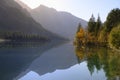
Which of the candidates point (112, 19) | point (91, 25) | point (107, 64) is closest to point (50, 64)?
point (107, 64)

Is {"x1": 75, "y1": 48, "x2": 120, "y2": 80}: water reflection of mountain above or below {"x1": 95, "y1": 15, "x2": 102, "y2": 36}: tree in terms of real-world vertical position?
below

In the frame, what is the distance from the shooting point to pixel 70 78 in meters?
40.3

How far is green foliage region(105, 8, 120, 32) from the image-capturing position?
117188mm

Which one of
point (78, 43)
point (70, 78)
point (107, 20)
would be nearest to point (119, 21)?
point (107, 20)

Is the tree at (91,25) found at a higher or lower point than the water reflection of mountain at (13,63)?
higher

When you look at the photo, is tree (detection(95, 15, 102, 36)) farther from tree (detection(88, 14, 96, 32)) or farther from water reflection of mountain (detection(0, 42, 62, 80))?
water reflection of mountain (detection(0, 42, 62, 80))

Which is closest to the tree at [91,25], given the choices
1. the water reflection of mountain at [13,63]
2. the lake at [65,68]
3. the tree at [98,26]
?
the tree at [98,26]

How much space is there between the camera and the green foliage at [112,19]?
11719 cm

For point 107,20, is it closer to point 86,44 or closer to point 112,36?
point 86,44

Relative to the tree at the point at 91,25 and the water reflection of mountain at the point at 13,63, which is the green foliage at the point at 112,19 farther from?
the water reflection of mountain at the point at 13,63

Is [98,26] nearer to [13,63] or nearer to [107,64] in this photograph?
[13,63]

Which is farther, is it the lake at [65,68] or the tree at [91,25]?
the tree at [91,25]

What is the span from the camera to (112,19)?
119062 millimetres

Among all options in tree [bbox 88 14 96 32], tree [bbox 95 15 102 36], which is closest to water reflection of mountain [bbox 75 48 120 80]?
tree [bbox 95 15 102 36]
